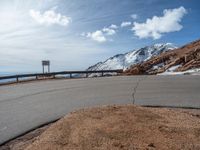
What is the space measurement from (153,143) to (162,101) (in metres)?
7.05

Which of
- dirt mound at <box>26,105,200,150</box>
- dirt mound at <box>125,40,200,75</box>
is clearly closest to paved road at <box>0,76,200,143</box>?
dirt mound at <box>26,105,200,150</box>

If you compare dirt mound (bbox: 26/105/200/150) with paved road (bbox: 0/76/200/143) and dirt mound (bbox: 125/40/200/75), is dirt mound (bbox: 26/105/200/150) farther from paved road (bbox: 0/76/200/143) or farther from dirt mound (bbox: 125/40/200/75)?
dirt mound (bbox: 125/40/200/75)

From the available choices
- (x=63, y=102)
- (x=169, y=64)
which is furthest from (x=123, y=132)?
(x=169, y=64)

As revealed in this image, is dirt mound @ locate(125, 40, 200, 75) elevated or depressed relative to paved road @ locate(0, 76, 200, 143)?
elevated

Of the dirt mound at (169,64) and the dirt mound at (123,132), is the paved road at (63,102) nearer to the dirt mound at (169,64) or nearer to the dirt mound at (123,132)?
the dirt mound at (123,132)

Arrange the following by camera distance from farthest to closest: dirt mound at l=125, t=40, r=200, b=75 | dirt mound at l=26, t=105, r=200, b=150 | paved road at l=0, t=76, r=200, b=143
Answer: dirt mound at l=125, t=40, r=200, b=75
paved road at l=0, t=76, r=200, b=143
dirt mound at l=26, t=105, r=200, b=150

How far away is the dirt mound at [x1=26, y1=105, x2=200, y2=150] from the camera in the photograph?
7.11 m

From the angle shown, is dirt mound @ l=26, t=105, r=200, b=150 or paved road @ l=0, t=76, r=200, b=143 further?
paved road @ l=0, t=76, r=200, b=143

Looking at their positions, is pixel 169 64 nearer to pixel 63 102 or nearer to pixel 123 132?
pixel 63 102

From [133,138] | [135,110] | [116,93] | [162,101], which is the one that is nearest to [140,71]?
[116,93]

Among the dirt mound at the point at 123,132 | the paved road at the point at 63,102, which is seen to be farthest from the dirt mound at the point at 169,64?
the dirt mound at the point at 123,132

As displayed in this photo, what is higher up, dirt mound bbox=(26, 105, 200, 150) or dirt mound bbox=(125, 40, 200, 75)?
dirt mound bbox=(125, 40, 200, 75)

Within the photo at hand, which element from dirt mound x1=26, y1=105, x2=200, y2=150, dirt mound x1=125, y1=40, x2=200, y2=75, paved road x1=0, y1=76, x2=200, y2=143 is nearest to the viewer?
dirt mound x1=26, y1=105, x2=200, y2=150

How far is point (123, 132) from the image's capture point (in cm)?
784
